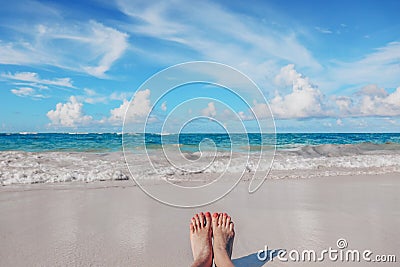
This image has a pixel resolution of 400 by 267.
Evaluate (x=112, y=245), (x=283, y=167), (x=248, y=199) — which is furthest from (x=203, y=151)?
(x=112, y=245)

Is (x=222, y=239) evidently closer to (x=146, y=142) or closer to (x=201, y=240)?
(x=201, y=240)

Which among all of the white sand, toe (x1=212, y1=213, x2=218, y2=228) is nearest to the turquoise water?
the white sand

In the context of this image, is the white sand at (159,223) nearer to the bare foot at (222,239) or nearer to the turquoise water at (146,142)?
the bare foot at (222,239)

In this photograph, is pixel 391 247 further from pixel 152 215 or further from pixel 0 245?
pixel 0 245

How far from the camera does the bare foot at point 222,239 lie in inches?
105

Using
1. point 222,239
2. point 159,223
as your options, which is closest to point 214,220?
point 222,239

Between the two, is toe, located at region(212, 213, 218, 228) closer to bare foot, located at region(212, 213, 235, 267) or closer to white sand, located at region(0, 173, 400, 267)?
bare foot, located at region(212, 213, 235, 267)

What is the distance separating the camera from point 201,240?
9.82 feet

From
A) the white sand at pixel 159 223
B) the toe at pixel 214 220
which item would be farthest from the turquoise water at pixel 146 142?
the toe at pixel 214 220

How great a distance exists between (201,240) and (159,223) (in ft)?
2.61

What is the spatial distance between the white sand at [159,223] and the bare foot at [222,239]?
5.0 inches

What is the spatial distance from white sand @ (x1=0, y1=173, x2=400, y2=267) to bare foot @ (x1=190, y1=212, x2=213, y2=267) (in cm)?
11

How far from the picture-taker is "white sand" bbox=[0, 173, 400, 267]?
9.18 ft

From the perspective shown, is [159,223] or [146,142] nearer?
[159,223]
